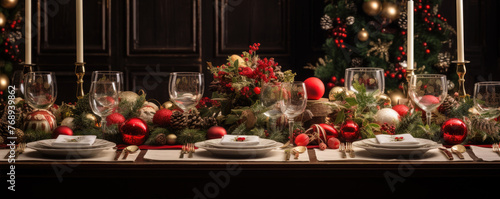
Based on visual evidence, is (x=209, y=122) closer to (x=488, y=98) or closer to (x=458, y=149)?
(x=458, y=149)


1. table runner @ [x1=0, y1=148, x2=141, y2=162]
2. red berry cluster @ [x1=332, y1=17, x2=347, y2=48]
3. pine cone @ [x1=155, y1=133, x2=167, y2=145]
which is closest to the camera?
table runner @ [x1=0, y1=148, x2=141, y2=162]

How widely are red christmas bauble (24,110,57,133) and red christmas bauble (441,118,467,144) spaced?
1259mm

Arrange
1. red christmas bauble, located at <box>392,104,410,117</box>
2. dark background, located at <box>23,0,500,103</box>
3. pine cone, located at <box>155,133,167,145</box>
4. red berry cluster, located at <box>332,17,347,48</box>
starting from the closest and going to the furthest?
pine cone, located at <box>155,133,167,145</box>, red christmas bauble, located at <box>392,104,410,117</box>, red berry cluster, located at <box>332,17,347,48</box>, dark background, located at <box>23,0,500,103</box>

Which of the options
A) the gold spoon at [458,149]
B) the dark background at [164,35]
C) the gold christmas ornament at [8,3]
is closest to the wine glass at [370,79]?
the gold spoon at [458,149]

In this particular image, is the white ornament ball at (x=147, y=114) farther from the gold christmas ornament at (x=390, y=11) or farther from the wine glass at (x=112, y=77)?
the gold christmas ornament at (x=390, y=11)

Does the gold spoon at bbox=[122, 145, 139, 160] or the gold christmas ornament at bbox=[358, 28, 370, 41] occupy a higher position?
the gold christmas ornament at bbox=[358, 28, 370, 41]

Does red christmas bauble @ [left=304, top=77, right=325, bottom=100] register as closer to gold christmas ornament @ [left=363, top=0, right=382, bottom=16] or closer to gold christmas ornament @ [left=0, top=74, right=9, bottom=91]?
gold christmas ornament @ [left=363, top=0, right=382, bottom=16]

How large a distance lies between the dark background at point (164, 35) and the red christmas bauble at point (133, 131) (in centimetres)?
272

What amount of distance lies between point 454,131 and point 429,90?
0.49 ft

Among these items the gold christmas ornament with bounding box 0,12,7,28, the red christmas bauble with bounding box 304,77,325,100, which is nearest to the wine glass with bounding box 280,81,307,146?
the red christmas bauble with bounding box 304,77,325,100

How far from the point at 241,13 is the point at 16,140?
289 centimetres

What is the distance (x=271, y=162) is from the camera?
4.58 ft

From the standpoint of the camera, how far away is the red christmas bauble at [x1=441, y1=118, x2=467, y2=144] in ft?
5.40
